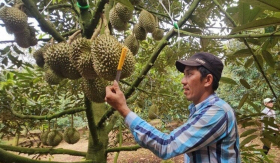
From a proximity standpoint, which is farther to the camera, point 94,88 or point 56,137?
point 56,137

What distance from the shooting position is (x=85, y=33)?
924 mm

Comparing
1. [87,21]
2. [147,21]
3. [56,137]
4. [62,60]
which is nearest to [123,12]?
[147,21]

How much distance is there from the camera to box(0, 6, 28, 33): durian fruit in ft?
3.40

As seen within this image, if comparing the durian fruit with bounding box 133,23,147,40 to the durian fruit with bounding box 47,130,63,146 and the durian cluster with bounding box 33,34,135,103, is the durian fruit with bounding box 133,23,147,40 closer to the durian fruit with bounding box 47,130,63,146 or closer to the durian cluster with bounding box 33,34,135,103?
the durian cluster with bounding box 33,34,135,103

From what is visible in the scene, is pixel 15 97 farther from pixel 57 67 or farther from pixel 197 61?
pixel 197 61

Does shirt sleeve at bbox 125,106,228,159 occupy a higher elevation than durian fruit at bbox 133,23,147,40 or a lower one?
lower

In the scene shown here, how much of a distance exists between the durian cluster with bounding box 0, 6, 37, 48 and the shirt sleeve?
0.68 m

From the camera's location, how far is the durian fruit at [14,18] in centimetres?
104

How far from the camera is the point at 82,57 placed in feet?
2.62

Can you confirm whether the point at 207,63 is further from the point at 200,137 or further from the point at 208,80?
the point at 200,137

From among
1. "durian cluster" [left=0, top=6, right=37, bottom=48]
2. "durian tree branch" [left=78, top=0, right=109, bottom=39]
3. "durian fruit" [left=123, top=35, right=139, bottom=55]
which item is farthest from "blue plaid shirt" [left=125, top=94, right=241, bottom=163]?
"durian cluster" [left=0, top=6, right=37, bottom=48]

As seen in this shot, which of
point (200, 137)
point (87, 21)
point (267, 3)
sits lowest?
point (200, 137)

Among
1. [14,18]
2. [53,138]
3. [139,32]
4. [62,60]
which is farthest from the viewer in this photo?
[53,138]

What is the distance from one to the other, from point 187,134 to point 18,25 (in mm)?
869
